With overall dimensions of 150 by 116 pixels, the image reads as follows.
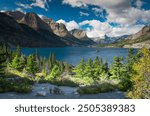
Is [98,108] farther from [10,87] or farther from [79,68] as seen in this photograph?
[79,68]

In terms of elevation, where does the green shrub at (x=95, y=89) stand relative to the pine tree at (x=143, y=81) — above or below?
below

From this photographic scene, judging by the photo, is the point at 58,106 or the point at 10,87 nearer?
the point at 58,106

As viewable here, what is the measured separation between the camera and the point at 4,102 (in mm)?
10344

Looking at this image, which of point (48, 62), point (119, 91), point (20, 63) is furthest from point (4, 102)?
point (48, 62)

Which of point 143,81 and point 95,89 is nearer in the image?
point 143,81

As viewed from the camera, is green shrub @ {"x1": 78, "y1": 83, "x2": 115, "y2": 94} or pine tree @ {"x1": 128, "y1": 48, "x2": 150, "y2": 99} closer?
pine tree @ {"x1": 128, "y1": 48, "x2": 150, "y2": 99}

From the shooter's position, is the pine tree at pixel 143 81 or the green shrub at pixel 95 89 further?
the green shrub at pixel 95 89

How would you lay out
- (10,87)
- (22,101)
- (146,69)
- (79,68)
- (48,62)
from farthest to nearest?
(48,62)
(79,68)
(10,87)
(146,69)
(22,101)

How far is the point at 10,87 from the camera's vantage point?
1759 centimetres

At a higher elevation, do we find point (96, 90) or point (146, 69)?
point (146, 69)

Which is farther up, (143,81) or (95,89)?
(143,81)

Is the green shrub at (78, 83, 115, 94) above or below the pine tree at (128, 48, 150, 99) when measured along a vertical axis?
below

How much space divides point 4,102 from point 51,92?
24.9 feet

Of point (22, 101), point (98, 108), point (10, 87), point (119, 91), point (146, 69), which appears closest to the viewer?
point (98, 108)
